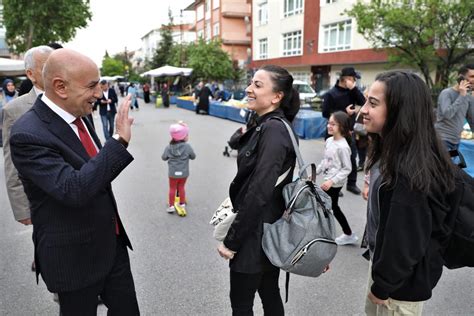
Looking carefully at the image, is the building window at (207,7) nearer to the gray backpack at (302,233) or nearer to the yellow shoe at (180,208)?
the yellow shoe at (180,208)

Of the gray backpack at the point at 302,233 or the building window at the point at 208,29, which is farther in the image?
the building window at the point at 208,29

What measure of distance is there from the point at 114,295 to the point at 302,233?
1137 mm

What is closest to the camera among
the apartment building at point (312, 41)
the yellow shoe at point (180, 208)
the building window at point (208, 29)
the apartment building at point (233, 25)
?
the yellow shoe at point (180, 208)

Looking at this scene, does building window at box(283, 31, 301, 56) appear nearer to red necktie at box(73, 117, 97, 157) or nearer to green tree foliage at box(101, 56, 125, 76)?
red necktie at box(73, 117, 97, 157)

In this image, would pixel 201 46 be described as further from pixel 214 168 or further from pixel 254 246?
pixel 254 246

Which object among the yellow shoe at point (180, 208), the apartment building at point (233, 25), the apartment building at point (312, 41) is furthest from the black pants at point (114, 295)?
the apartment building at point (233, 25)

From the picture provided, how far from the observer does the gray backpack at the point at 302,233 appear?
1.96 meters

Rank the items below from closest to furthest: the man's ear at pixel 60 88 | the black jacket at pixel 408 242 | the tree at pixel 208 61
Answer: the black jacket at pixel 408 242
the man's ear at pixel 60 88
the tree at pixel 208 61

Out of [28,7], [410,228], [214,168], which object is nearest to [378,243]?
[410,228]

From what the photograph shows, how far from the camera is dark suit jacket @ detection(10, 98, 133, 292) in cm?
161

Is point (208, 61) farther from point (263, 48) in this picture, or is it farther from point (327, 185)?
point (327, 185)

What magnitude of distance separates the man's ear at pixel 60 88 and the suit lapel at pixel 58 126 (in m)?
0.10

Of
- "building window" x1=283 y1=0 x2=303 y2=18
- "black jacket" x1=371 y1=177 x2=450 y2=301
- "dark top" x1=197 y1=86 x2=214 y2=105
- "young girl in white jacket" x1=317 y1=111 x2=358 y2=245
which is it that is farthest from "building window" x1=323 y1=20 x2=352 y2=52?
"black jacket" x1=371 y1=177 x2=450 y2=301

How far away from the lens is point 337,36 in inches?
997
